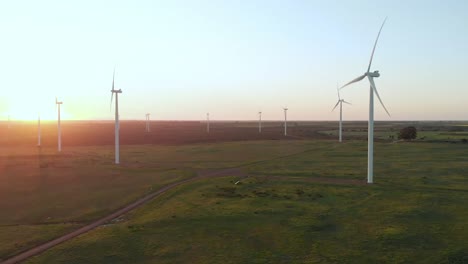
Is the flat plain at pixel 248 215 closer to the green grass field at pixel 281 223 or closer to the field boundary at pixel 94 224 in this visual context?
the green grass field at pixel 281 223

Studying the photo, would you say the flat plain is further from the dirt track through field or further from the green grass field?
the dirt track through field

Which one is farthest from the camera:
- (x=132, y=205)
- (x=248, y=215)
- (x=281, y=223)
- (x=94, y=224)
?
(x=132, y=205)

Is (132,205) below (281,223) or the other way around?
below

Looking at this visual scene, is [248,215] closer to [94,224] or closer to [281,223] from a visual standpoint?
[281,223]

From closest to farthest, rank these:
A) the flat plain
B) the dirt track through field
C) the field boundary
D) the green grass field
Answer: the green grass field < the field boundary < the flat plain < the dirt track through field

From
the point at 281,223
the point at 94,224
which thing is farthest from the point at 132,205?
the point at 281,223

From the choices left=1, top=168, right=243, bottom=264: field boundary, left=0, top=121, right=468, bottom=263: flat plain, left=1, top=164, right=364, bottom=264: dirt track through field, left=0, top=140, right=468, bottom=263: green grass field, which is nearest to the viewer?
left=0, top=140, right=468, bottom=263: green grass field

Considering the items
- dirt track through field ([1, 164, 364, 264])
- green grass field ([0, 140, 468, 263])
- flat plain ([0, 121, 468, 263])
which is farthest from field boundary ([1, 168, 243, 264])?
green grass field ([0, 140, 468, 263])

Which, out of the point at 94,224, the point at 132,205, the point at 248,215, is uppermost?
the point at 248,215

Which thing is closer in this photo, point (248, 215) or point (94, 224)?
point (94, 224)
